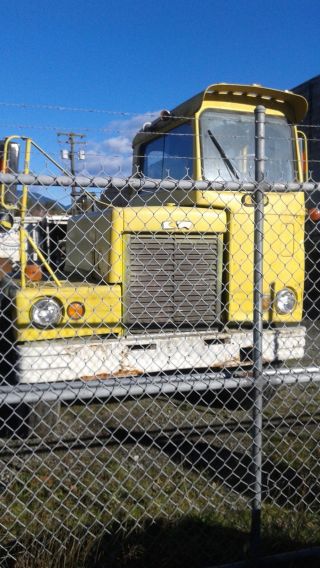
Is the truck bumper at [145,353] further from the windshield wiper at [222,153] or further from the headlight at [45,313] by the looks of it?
the windshield wiper at [222,153]

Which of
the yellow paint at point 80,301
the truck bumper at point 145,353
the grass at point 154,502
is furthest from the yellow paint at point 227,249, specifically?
the grass at point 154,502

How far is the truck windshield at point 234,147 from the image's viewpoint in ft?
16.4


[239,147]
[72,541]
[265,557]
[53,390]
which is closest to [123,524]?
[72,541]

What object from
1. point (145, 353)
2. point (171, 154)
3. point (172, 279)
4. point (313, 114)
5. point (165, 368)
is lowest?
point (165, 368)

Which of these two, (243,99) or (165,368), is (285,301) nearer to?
(165,368)

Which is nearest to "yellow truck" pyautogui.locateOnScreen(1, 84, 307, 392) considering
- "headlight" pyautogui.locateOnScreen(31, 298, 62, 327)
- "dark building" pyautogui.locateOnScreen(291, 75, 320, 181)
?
"headlight" pyautogui.locateOnScreen(31, 298, 62, 327)

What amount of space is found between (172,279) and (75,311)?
0.87 meters

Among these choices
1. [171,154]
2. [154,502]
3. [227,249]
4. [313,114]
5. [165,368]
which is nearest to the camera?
[154,502]

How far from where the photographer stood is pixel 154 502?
3.36 metres

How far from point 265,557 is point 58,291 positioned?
2414 millimetres

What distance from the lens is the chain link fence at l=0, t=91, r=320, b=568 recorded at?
2.73 meters

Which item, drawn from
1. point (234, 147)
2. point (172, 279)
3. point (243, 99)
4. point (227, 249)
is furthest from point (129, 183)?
point (243, 99)

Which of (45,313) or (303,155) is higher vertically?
(303,155)

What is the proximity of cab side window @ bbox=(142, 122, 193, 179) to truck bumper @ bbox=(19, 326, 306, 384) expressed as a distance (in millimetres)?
1515
